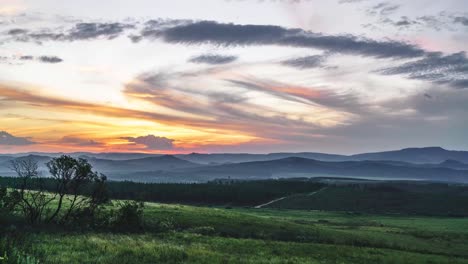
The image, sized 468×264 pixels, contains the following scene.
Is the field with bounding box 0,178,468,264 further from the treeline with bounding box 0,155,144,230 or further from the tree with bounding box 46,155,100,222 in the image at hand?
the tree with bounding box 46,155,100,222

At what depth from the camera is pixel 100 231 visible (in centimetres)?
4694

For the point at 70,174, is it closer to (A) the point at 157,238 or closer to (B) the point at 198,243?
(A) the point at 157,238

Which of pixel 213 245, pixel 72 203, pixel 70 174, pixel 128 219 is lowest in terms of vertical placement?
pixel 213 245

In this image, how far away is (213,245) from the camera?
40531 mm

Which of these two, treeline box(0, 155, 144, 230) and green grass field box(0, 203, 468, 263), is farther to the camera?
treeline box(0, 155, 144, 230)

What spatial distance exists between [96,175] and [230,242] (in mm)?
18930

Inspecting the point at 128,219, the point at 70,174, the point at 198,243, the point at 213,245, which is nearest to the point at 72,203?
the point at 70,174

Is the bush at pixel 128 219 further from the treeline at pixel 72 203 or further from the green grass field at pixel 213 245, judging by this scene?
the green grass field at pixel 213 245

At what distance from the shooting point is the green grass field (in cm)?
2906

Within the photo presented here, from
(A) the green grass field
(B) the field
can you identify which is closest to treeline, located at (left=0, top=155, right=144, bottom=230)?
(B) the field

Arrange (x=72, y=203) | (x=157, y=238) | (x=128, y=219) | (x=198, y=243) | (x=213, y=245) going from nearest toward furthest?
1. (x=213, y=245)
2. (x=198, y=243)
3. (x=157, y=238)
4. (x=72, y=203)
5. (x=128, y=219)

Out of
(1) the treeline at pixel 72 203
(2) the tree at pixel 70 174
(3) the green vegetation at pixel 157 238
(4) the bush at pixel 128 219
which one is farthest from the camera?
(4) the bush at pixel 128 219

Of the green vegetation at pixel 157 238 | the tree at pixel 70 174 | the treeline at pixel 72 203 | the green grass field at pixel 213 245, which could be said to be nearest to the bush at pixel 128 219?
the treeline at pixel 72 203

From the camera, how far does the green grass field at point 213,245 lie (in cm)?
2906
